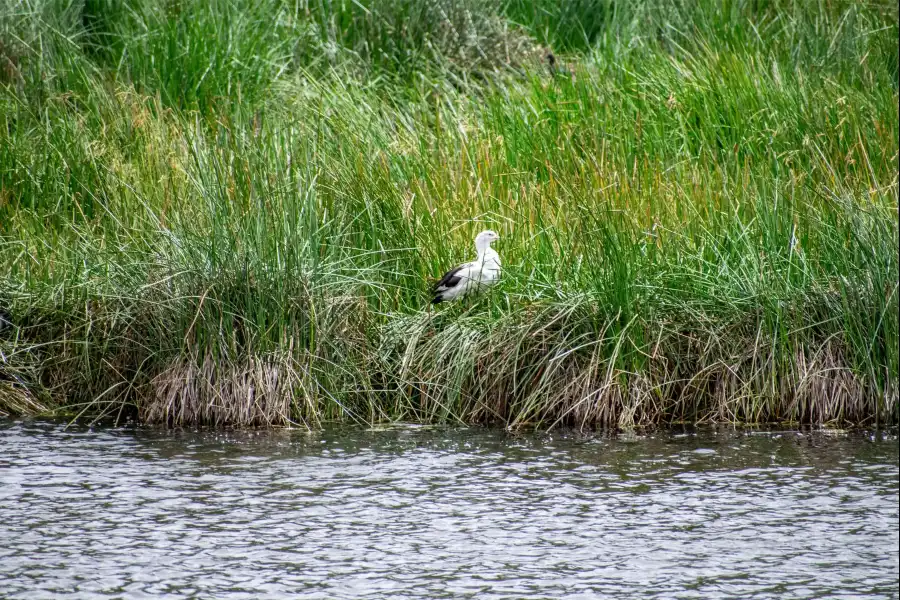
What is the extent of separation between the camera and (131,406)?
27.4ft

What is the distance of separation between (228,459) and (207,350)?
0.94 metres

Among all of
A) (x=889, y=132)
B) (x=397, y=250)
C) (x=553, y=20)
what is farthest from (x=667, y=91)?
(x=553, y=20)

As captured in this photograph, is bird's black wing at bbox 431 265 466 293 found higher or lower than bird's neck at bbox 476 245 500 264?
lower

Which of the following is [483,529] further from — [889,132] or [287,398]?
[889,132]

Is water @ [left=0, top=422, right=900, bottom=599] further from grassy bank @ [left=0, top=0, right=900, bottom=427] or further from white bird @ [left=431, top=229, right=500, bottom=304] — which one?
white bird @ [left=431, top=229, right=500, bottom=304]

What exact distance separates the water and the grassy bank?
1.27 feet

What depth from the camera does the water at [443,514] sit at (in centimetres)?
525

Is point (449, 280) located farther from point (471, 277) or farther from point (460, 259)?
point (460, 259)

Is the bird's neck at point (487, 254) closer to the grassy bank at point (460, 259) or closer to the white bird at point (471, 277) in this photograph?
the white bird at point (471, 277)

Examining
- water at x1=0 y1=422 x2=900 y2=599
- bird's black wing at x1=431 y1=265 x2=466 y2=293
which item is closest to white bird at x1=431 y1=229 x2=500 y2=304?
bird's black wing at x1=431 y1=265 x2=466 y2=293

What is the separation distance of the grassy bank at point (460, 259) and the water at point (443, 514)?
39 cm

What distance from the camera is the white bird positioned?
26.9ft

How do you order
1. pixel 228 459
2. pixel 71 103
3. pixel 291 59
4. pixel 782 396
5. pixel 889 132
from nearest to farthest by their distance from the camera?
pixel 228 459 → pixel 782 396 → pixel 889 132 → pixel 71 103 → pixel 291 59

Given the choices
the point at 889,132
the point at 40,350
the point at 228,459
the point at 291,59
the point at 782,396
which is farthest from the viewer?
the point at 291,59
